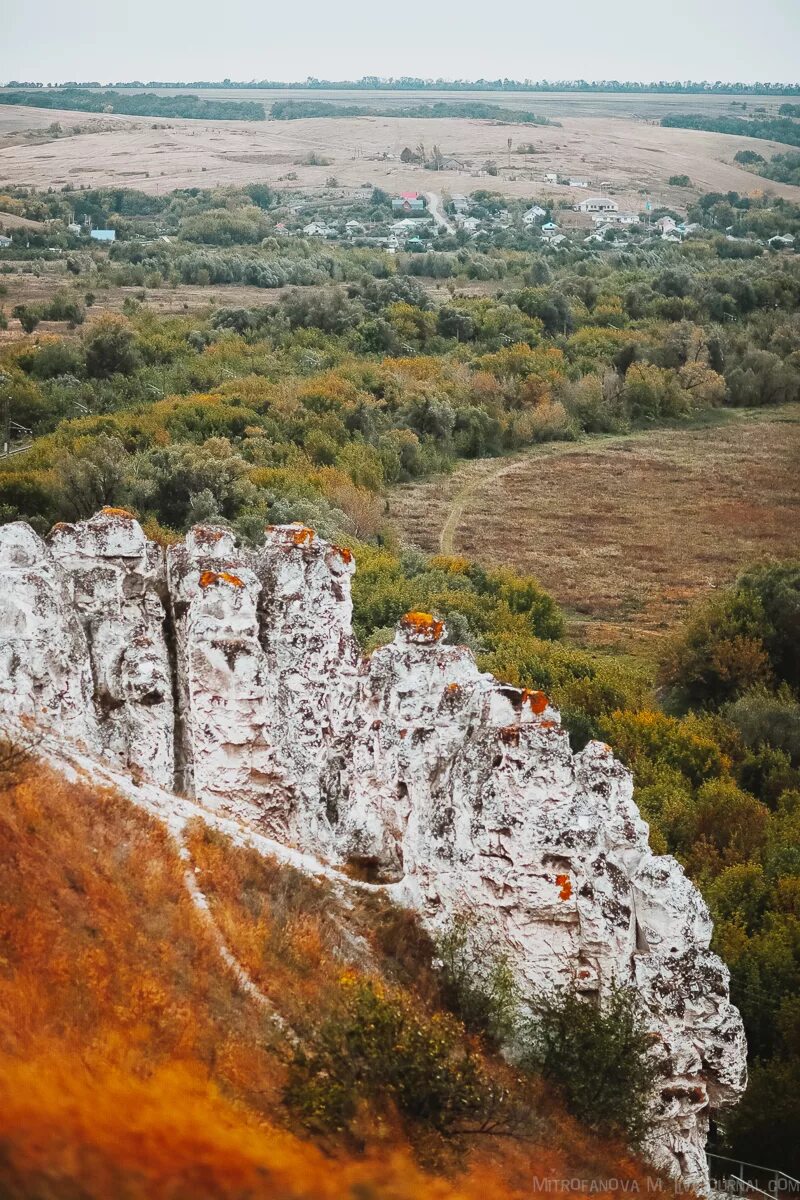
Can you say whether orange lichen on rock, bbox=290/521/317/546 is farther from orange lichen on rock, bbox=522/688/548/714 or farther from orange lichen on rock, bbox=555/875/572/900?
orange lichen on rock, bbox=555/875/572/900

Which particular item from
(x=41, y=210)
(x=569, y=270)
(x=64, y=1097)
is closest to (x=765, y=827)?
(x=64, y=1097)

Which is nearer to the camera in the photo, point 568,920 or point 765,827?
point 568,920

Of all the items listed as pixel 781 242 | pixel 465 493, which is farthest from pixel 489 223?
pixel 465 493

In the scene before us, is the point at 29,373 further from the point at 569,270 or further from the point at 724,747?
the point at 569,270

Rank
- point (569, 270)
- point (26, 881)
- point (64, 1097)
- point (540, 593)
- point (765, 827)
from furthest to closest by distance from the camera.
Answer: point (569, 270), point (540, 593), point (765, 827), point (26, 881), point (64, 1097)

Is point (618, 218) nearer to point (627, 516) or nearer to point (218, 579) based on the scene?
point (627, 516)

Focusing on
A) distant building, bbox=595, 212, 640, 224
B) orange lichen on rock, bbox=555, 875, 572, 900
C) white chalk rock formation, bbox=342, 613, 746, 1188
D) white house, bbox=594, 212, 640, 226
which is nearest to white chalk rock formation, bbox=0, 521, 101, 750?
white chalk rock formation, bbox=342, 613, 746, 1188
